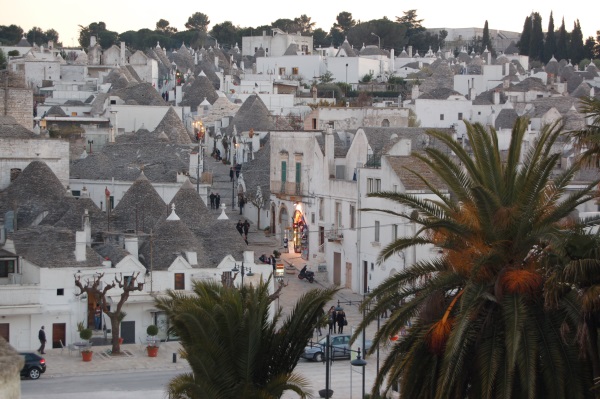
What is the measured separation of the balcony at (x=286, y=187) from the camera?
184ft

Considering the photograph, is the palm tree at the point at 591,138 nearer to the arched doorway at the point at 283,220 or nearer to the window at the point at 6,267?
the window at the point at 6,267

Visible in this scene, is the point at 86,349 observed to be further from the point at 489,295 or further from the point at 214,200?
the point at 214,200

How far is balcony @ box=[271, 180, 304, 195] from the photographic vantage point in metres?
56.0

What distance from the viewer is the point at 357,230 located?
48344 mm

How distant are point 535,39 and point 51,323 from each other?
12578cm

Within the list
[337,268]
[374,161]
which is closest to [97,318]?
[337,268]

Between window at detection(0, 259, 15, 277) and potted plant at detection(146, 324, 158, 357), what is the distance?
17.5 ft

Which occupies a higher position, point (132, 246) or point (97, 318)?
point (132, 246)

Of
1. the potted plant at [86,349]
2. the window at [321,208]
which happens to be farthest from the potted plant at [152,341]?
the window at [321,208]

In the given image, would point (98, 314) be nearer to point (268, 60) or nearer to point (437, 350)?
point (437, 350)

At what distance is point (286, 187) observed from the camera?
2254 inches

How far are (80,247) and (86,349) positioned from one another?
4.85 meters

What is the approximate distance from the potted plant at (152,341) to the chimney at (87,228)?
4.51m

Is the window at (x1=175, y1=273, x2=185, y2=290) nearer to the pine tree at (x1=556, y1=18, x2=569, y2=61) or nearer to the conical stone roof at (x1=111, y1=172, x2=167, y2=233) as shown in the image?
the conical stone roof at (x1=111, y1=172, x2=167, y2=233)
